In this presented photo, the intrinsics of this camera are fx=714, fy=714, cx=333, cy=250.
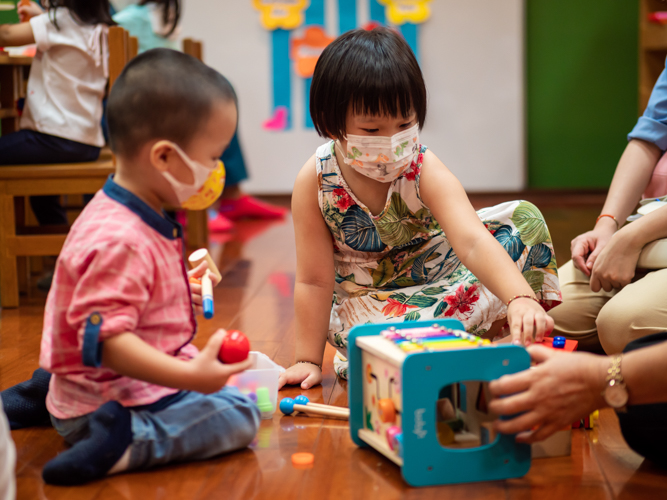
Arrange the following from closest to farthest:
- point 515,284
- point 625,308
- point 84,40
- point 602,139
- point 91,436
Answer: point 91,436, point 515,284, point 625,308, point 84,40, point 602,139

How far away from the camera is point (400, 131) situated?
1.10 m

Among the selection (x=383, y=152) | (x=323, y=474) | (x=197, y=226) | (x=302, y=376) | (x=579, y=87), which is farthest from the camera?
(x=579, y=87)

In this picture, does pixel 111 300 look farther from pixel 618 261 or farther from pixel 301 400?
pixel 618 261

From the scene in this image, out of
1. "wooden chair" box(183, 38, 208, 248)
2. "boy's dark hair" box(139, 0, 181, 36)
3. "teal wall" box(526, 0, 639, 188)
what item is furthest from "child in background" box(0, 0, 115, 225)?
"teal wall" box(526, 0, 639, 188)

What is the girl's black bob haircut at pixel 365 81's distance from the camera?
1.07 meters

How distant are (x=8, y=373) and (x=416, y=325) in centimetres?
77

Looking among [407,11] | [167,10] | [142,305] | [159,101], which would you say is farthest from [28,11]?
[407,11]

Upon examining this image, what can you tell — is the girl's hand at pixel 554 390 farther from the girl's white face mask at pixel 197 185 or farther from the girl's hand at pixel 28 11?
the girl's hand at pixel 28 11

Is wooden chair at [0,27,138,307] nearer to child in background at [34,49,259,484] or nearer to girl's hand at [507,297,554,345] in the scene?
child in background at [34,49,259,484]

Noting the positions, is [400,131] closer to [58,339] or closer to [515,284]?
[515,284]

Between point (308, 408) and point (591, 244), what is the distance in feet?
2.15

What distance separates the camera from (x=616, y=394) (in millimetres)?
787

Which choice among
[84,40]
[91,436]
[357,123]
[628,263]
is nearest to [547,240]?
[628,263]

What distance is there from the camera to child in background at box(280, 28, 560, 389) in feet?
3.56
